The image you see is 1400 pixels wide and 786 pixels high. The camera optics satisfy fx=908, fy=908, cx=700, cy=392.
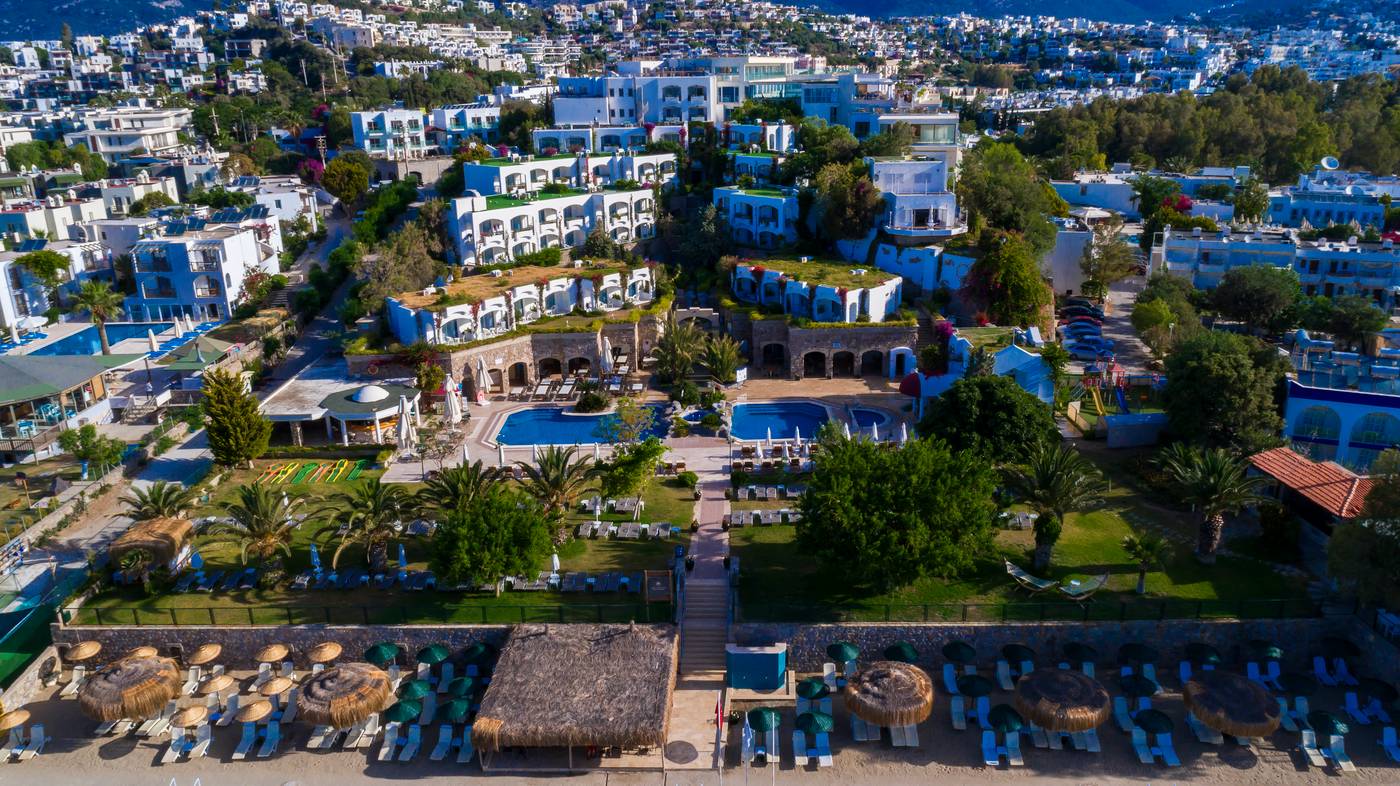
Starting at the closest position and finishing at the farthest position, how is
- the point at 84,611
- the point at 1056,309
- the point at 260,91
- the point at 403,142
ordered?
the point at 84,611 < the point at 1056,309 < the point at 403,142 < the point at 260,91

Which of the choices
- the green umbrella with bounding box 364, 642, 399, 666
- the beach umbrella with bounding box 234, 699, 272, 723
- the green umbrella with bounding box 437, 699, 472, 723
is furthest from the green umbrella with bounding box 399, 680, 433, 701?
the beach umbrella with bounding box 234, 699, 272, 723

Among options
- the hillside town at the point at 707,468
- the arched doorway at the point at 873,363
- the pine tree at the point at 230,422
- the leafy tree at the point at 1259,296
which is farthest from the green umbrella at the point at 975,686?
the leafy tree at the point at 1259,296

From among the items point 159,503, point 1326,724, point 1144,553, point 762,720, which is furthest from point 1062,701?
point 159,503

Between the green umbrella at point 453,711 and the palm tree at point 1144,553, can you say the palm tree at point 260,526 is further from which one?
the palm tree at point 1144,553

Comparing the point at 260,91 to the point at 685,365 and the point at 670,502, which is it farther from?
the point at 670,502

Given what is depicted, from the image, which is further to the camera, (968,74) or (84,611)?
(968,74)

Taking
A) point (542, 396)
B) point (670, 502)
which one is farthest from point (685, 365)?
point (670, 502)

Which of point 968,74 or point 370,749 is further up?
point 968,74
